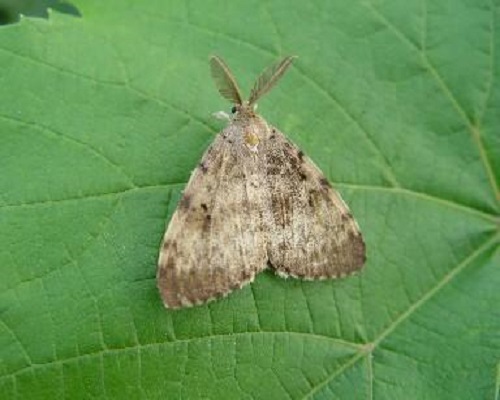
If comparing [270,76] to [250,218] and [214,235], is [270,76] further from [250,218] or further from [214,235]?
[214,235]

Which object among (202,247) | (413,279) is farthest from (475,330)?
(202,247)

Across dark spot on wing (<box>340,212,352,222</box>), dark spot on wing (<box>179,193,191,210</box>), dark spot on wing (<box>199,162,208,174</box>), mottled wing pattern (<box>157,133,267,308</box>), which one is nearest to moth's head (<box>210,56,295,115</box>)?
mottled wing pattern (<box>157,133,267,308</box>)

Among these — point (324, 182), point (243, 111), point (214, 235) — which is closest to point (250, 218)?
point (214, 235)

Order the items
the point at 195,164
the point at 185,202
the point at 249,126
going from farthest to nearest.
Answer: the point at 249,126
the point at 195,164
the point at 185,202

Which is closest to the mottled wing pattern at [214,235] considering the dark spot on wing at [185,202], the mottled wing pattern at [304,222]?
the dark spot on wing at [185,202]

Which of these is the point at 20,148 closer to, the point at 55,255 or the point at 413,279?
the point at 55,255

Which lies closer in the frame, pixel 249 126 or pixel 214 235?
pixel 214 235

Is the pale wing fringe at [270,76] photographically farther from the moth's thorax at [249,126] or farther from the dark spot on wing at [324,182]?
the dark spot on wing at [324,182]
